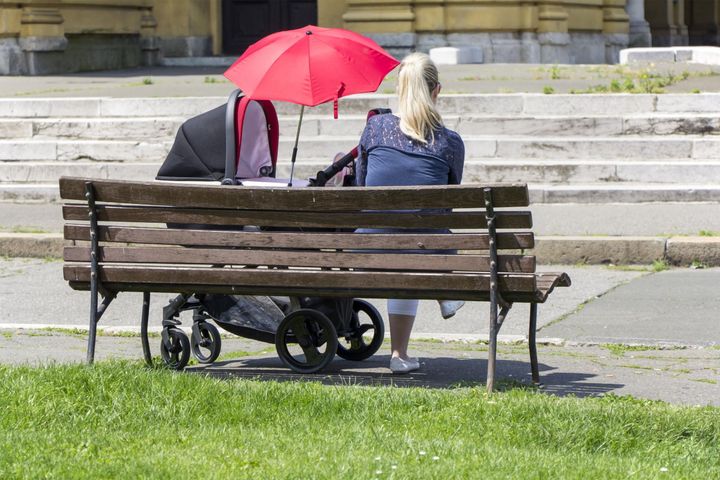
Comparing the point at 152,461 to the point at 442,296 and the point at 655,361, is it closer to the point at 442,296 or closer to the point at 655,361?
the point at 442,296

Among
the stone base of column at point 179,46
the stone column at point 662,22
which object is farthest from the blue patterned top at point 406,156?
the stone column at point 662,22

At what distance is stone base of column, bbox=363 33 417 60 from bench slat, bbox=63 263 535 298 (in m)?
17.0

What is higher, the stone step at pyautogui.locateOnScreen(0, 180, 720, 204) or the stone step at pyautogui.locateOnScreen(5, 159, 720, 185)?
the stone step at pyautogui.locateOnScreen(5, 159, 720, 185)

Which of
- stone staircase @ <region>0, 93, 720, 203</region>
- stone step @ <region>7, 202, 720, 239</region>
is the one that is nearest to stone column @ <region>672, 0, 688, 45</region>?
stone staircase @ <region>0, 93, 720, 203</region>

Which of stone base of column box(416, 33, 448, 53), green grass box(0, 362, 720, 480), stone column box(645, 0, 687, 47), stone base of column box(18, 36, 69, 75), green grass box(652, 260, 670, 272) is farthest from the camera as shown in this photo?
stone column box(645, 0, 687, 47)

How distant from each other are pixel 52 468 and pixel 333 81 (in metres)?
3.07

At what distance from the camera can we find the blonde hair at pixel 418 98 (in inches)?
261

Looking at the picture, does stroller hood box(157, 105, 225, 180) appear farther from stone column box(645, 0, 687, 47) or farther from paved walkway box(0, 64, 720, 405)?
stone column box(645, 0, 687, 47)

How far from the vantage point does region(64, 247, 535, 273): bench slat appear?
6312 millimetres

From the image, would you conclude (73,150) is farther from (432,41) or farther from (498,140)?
(432,41)

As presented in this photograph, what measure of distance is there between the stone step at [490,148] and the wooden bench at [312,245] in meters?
7.25

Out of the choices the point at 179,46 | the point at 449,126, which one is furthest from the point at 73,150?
the point at 179,46

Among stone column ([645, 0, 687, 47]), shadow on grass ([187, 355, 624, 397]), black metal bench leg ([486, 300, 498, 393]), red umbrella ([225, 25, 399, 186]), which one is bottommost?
shadow on grass ([187, 355, 624, 397])

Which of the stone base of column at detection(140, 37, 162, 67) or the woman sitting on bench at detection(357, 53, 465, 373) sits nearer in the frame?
the woman sitting on bench at detection(357, 53, 465, 373)
